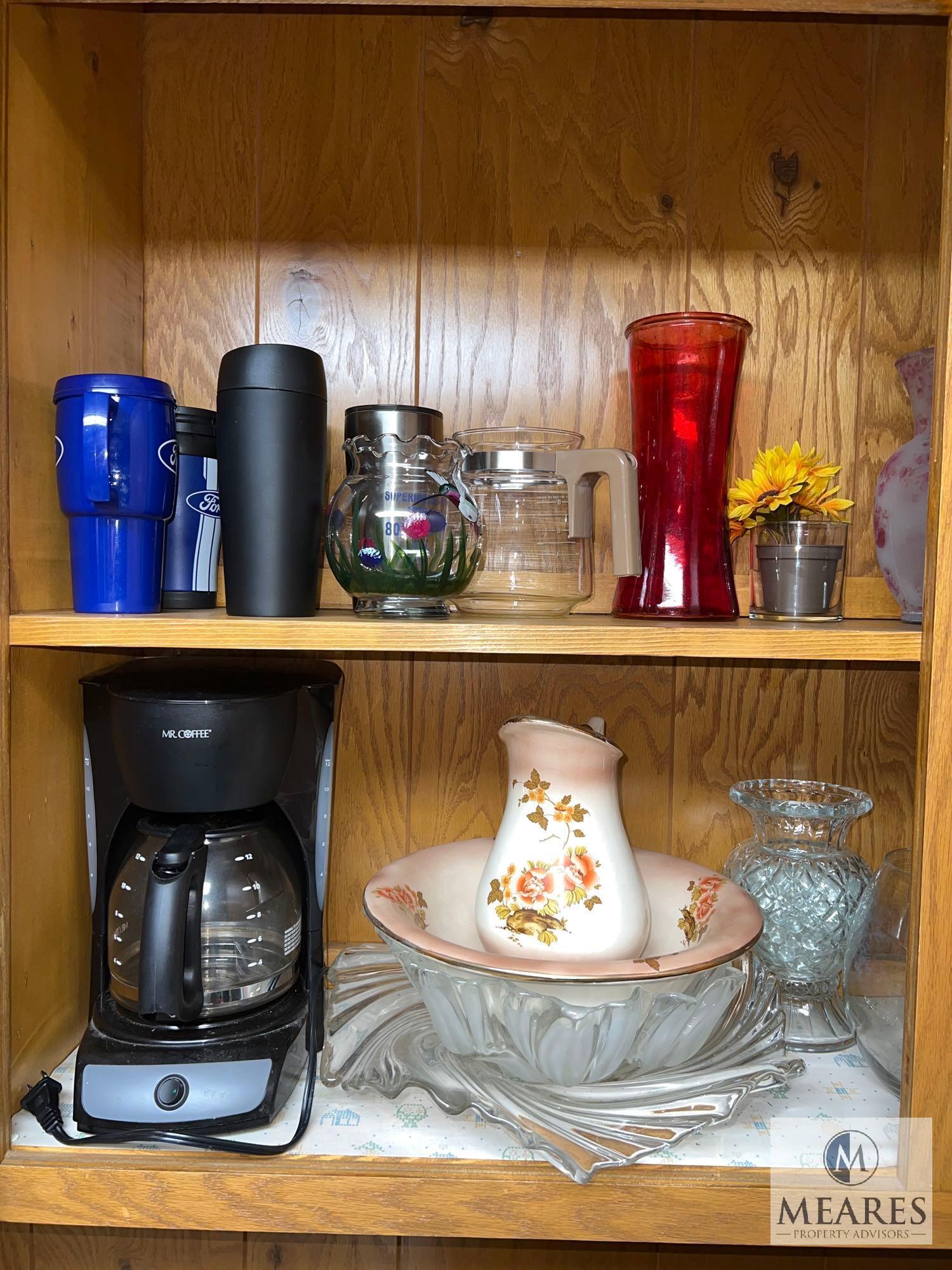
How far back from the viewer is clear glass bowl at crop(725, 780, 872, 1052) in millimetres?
890

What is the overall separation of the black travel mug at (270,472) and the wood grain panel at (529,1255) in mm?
808

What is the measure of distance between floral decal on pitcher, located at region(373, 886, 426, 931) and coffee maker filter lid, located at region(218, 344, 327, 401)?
17.0 inches

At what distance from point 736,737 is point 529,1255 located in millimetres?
654

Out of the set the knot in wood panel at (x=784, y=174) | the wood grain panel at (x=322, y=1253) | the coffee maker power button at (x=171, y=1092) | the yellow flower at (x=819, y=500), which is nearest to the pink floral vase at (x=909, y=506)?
the yellow flower at (x=819, y=500)

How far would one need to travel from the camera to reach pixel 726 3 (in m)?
0.69

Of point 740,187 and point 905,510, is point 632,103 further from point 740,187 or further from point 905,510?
point 905,510

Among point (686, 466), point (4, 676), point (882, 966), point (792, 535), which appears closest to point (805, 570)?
point (792, 535)

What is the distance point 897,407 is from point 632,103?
0.43 meters

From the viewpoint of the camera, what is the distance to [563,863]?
806 mm

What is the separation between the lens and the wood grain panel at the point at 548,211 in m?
1.00

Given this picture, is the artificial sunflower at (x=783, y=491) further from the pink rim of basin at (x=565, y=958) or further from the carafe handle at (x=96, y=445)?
the carafe handle at (x=96, y=445)

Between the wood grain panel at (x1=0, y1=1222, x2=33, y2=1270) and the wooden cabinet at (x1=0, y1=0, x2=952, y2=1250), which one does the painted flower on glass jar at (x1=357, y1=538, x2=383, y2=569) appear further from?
the wood grain panel at (x1=0, y1=1222, x2=33, y2=1270)

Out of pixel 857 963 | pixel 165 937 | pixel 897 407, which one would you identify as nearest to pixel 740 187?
pixel 897 407

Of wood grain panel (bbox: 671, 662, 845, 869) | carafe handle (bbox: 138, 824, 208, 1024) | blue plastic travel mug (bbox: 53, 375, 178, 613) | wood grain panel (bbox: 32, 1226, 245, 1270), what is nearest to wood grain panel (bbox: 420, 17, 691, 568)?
wood grain panel (bbox: 671, 662, 845, 869)
